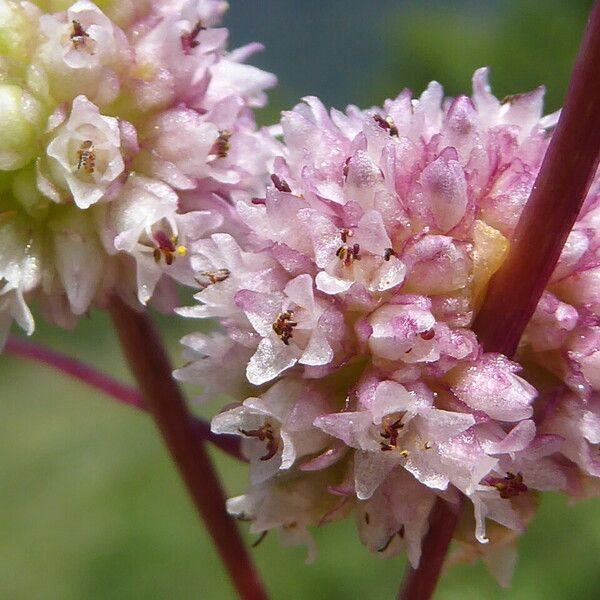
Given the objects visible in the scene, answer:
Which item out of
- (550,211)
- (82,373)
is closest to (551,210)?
(550,211)

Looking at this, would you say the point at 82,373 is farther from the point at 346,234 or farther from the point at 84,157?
the point at 346,234

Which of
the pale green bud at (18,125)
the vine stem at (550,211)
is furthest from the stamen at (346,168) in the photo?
the pale green bud at (18,125)

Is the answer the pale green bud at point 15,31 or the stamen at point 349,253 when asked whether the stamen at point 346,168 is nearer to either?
the stamen at point 349,253

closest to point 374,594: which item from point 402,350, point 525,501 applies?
point 525,501

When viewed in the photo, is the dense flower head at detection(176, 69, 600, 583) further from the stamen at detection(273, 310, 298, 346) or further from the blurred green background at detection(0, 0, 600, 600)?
the blurred green background at detection(0, 0, 600, 600)

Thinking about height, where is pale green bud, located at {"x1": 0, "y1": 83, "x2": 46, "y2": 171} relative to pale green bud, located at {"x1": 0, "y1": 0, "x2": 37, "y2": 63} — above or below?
below

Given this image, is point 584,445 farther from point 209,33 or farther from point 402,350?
point 209,33

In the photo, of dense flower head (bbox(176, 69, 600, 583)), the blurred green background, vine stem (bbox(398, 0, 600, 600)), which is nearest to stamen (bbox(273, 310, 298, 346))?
dense flower head (bbox(176, 69, 600, 583))
